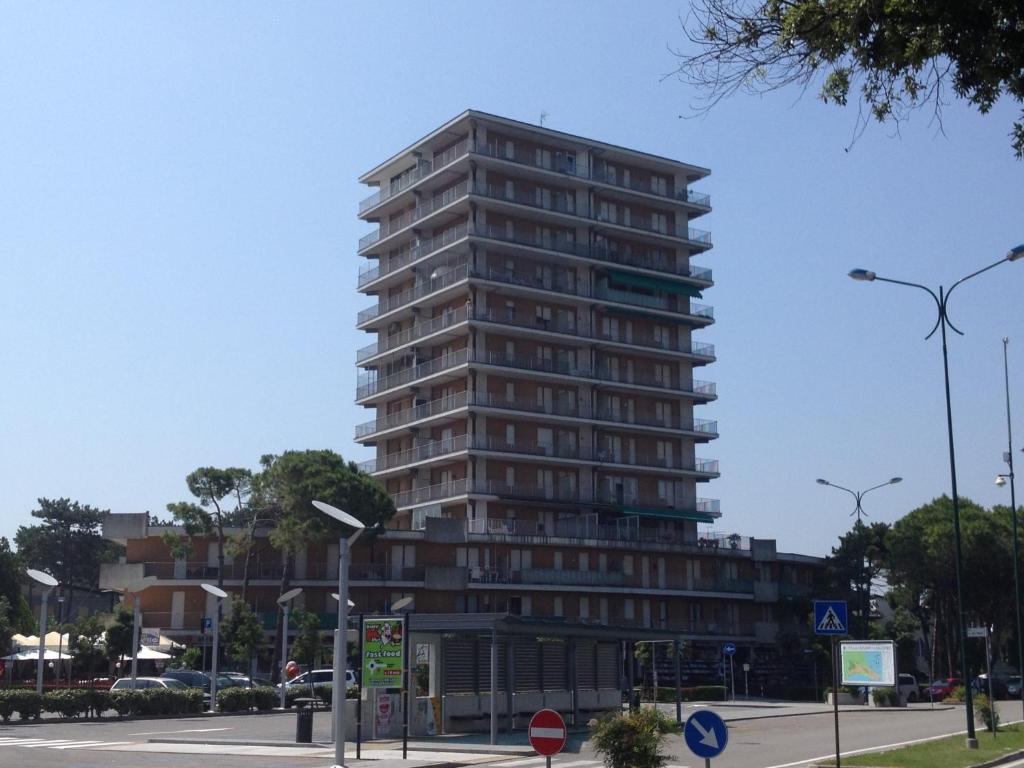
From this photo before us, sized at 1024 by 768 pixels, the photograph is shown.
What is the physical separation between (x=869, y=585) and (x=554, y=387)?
24.6m

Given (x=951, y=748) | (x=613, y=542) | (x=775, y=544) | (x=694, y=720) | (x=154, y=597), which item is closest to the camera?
(x=694, y=720)

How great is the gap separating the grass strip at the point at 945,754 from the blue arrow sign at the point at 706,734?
30.4 ft

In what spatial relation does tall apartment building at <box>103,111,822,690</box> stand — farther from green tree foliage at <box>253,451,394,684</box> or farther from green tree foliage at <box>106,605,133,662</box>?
green tree foliage at <box>106,605,133,662</box>

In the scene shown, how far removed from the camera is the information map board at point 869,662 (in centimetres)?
3162

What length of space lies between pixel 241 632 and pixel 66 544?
215ft

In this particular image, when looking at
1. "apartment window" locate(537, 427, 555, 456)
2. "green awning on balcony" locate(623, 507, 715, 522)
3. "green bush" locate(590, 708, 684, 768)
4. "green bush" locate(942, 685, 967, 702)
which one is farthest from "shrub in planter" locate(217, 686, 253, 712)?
"green awning on balcony" locate(623, 507, 715, 522)

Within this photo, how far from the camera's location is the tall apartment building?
76.7 metres

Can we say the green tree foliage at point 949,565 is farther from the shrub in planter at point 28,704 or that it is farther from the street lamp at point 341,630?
the street lamp at point 341,630

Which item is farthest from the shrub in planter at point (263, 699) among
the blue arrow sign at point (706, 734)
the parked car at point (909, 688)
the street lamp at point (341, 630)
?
the blue arrow sign at point (706, 734)

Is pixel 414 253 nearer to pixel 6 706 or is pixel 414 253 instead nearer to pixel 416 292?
pixel 416 292

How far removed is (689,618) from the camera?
8350 centimetres

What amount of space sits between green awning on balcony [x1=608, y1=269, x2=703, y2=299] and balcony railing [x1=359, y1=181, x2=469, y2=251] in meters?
12.0

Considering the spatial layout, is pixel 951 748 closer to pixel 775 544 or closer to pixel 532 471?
pixel 532 471

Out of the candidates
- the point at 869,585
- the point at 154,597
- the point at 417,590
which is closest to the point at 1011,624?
the point at 869,585
